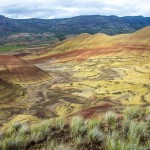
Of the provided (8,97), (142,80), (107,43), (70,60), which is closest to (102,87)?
(142,80)

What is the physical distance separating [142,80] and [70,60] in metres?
64.2

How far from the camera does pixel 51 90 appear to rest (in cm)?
6650

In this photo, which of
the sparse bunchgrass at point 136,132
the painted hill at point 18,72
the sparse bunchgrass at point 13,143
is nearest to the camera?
the sparse bunchgrass at point 136,132

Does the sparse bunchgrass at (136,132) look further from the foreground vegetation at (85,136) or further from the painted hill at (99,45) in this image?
the painted hill at (99,45)

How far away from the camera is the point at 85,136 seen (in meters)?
9.85

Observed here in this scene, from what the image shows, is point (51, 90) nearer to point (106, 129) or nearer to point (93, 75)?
point (93, 75)

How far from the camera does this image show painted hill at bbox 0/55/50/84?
74.0 m

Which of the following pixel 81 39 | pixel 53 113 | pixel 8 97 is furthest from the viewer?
pixel 81 39

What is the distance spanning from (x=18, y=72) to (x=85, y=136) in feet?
226

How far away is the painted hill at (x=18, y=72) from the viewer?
74.0 metres

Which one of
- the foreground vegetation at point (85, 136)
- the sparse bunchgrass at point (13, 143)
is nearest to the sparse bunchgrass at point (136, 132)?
the foreground vegetation at point (85, 136)

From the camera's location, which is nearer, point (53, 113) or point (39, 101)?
point (53, 113)

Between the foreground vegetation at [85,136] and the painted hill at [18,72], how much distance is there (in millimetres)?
62203

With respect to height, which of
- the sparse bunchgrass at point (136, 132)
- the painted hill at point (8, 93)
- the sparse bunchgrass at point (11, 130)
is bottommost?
the painted hill at point (8, 93)
